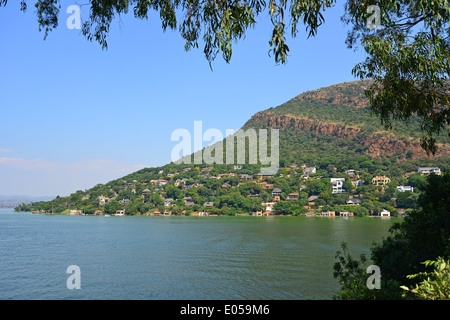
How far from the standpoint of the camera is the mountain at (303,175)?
85000mm

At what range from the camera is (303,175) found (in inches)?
4038

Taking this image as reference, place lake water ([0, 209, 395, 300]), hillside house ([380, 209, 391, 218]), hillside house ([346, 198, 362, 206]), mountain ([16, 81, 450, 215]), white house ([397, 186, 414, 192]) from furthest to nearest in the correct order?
mountain ([16, 81, 450, 215]) < hillside house ([346, 198, 362, 206]) < white house ([397, 186, 414, 192]) < hillside house ([380, 209, 391, 218]) < lake water ([0, 209, 395, 300])

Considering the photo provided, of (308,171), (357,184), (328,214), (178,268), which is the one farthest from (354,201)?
(178,268)

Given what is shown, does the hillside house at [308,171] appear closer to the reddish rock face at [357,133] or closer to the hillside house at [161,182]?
the reddish rock face at [357,133]

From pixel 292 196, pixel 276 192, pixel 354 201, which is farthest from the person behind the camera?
pixel 276 192

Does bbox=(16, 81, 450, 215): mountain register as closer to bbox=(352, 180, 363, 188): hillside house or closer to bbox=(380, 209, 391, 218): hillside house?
bbox=(352, 180, 363, 188): hillside house

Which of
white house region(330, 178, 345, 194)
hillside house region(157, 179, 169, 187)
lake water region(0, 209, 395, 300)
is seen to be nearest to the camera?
lake water region(0, 209, 395, 300)

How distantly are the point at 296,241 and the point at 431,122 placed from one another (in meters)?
28.8

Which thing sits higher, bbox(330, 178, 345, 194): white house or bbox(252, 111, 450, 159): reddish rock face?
bbox(252, 111, 450, 159): reddish rock face

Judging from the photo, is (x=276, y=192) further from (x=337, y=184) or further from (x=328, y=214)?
(x=328, y=214)

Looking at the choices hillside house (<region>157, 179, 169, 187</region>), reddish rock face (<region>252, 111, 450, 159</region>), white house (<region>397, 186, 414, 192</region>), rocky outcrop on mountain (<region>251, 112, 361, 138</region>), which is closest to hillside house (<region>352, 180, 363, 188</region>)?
white house (<region>397, 186, 414, 192</region>)

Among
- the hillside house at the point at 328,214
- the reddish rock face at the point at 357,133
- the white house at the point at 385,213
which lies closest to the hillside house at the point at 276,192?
the hillside house at the point at 328,214

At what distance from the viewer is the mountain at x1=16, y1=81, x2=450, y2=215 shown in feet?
279
